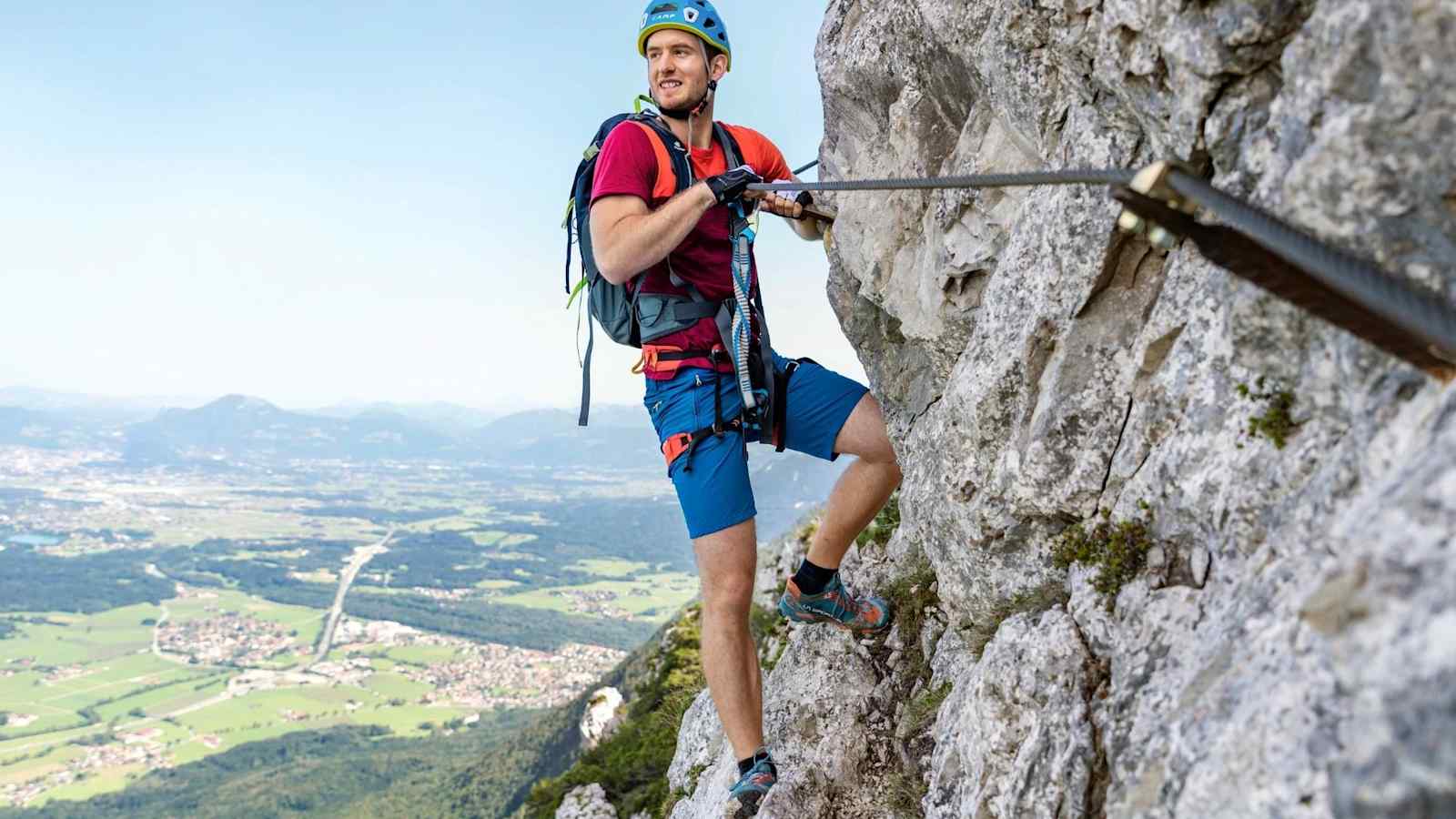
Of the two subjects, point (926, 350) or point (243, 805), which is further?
point (243, 805)

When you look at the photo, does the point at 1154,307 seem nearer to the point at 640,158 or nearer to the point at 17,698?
the point at 640,158

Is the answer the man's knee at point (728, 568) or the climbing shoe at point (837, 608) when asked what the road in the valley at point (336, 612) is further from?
the man's knee at point (728, 568)

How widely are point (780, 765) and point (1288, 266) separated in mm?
5284

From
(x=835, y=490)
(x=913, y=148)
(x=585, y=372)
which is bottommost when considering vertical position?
(x=835, y=490)

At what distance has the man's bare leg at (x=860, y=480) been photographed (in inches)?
262

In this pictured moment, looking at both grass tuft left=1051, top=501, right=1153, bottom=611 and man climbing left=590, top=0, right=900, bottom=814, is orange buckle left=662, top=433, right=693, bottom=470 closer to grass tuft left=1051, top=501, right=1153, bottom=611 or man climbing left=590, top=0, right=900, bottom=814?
man climbing left=590, top=0, right=900, bottom=814

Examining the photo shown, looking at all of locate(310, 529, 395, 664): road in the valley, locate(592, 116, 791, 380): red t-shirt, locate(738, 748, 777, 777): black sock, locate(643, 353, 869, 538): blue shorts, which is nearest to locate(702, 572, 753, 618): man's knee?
locate(643, 353, 869, 538): blue shorts

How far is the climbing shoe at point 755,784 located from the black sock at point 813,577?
1443 mm

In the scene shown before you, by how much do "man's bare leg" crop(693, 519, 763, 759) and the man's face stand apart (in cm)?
311

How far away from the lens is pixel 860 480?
22.4 ft

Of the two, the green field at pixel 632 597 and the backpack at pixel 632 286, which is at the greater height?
the backpack at pixel 632 286

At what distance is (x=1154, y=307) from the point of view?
4.03 metres

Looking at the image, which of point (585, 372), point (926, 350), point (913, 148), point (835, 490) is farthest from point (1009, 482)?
point (585, 372)

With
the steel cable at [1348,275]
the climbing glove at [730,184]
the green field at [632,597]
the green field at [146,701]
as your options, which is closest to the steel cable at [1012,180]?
the steel cable at [1348,275]
